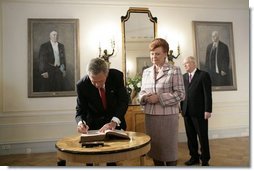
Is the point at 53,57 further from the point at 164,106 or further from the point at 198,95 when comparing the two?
the point at 198,95

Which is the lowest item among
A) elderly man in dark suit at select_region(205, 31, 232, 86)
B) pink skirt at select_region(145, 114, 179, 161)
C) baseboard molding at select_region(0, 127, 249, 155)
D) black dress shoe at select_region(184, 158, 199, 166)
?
black dress shoe at select_region(184, 158, 199, 166)

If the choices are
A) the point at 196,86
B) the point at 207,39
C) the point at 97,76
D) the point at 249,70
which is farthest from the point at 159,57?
the point at 207,39

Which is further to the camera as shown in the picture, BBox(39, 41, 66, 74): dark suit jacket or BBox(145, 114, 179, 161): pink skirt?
BBox(39, 41, 66, 74): dark suit jacket

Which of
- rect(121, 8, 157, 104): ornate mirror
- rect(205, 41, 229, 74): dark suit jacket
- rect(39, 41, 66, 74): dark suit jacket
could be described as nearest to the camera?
rect(205, 41, 229, 74): dark suit jacket

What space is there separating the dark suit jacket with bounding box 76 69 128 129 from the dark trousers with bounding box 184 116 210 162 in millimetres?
637

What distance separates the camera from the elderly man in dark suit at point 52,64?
1.83 m

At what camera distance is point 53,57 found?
6.22 feet

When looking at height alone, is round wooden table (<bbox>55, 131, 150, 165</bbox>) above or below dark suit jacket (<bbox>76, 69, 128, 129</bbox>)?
below

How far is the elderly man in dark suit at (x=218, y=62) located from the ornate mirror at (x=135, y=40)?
0.56 meters

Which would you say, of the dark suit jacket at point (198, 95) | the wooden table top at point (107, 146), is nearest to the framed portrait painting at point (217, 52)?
the dark suit jacket at point (198, 95)

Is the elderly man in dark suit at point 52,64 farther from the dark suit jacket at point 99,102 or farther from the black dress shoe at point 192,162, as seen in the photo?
the black dress shoe at point 192,162

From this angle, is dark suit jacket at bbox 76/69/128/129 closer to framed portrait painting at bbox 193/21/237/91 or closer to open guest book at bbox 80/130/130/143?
open guest book at bbox 80/130/130/143

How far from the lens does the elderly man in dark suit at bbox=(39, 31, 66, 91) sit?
1828 mm

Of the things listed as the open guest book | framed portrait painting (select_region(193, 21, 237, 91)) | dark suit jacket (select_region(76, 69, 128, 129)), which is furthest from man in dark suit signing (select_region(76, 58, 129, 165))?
framed portrait painting (select_region(193, 21, 237, 91))
